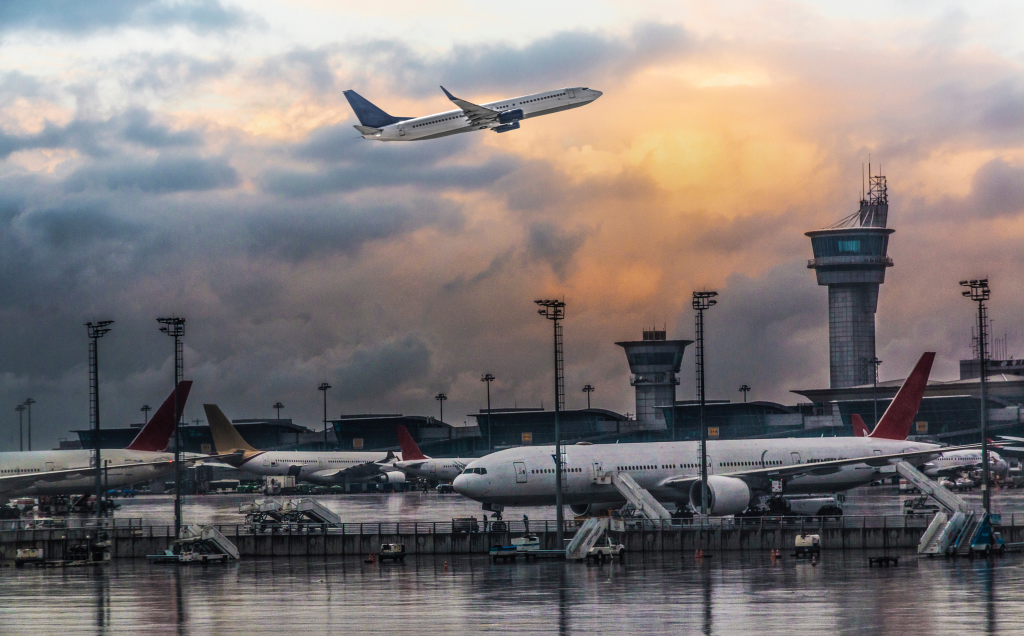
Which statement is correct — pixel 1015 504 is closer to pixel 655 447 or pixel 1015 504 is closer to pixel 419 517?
pixel 655 447

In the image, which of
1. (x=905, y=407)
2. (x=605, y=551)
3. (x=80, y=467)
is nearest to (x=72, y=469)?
(x=80, y=467)

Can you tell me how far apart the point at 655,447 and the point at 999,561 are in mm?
23166

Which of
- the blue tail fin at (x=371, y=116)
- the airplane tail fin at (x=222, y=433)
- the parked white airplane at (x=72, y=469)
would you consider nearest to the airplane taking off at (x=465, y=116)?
the blue tail fin at (x=371, y=116)

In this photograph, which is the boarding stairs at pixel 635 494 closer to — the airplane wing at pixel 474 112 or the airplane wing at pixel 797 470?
the airplane wing at pixel 797 470

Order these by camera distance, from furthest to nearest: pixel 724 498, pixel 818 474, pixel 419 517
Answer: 1. pixel 419 517
2. pixel 818 474
3. pixel 724 498

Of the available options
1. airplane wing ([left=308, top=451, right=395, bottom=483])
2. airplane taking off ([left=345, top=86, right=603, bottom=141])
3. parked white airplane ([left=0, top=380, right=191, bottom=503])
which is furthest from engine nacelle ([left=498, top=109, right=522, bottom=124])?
airplane wing ([left=308, top=451, right=395, bottom=483])

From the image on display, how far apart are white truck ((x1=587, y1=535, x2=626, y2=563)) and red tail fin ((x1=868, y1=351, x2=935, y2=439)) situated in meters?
28.1

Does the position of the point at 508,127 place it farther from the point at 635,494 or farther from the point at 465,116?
the point at 635,494

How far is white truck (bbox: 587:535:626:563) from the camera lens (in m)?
53.2

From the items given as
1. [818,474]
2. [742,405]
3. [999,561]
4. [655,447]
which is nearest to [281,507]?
[655,447]

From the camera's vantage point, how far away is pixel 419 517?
263 ft

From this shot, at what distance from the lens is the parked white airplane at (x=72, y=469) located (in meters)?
88.8

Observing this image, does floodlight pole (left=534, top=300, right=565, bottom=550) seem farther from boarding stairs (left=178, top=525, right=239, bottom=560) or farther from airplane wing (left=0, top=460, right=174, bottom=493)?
airplane wing (left=0, top=460, right=174, bottom=493)

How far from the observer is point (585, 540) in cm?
5356
